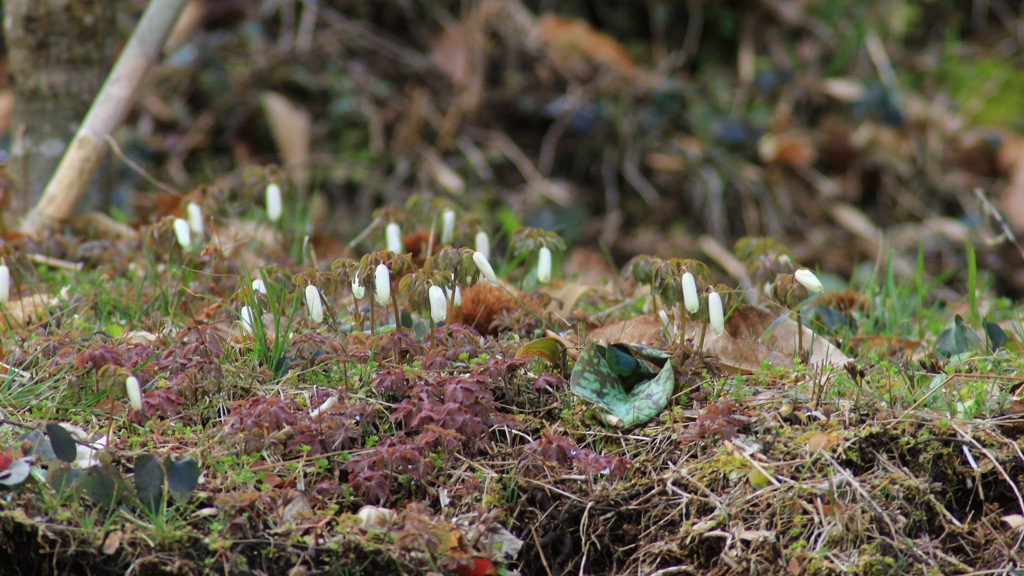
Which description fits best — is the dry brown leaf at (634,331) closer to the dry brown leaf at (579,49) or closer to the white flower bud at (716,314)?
the white flower bud at (716,314)

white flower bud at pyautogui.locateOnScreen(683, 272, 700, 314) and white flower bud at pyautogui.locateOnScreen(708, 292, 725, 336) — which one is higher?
white flower bud at pyautogui.locateOnScreen(683, 272, 700, 314)

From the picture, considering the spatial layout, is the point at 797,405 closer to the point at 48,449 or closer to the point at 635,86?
the point at 48,449

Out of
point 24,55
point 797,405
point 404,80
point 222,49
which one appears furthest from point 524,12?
point 797,405

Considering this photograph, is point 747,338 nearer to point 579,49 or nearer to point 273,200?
point 273,200

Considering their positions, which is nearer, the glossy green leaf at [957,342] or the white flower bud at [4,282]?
Answer: the white flower bud at [4,282]

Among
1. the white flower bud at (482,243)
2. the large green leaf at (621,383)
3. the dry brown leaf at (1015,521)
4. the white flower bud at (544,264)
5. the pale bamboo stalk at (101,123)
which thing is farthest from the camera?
the pale bamboo stalk at (101,123)

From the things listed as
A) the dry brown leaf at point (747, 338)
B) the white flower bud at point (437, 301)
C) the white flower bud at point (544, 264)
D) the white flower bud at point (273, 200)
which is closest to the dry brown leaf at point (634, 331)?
the dry brown leaf at point (747, 338)

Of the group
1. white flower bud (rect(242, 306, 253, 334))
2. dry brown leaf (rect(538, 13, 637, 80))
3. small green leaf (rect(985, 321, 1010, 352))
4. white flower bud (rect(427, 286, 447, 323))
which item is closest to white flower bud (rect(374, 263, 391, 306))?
white flower bud (rect(427, 286, 447, 323))

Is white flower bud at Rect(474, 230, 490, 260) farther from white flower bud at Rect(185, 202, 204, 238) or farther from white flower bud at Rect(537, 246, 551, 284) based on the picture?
white flower bud at Rect(185, 202, 204, 238)
